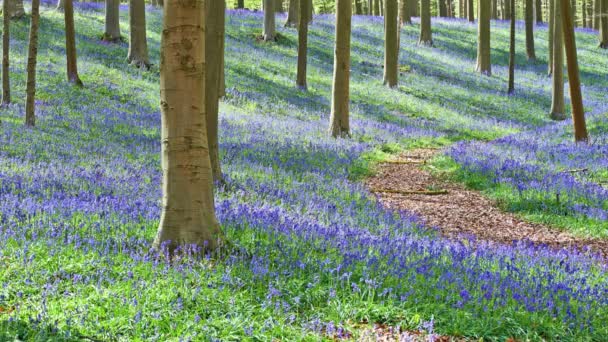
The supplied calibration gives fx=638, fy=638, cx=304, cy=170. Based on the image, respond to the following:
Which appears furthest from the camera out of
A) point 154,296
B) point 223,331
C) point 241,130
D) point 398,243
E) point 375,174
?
point 241,130

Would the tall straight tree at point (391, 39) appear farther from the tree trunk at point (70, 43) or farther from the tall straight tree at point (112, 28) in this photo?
the tree trunk at point (70, 43)

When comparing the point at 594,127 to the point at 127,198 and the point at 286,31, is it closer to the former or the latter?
the point at 127,198

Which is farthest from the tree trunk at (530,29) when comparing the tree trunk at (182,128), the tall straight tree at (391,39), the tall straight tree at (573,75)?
the tree trunk at (182,128)

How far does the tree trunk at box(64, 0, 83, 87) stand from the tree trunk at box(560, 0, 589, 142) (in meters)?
14.2

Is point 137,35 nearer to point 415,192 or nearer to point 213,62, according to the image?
point 415,192

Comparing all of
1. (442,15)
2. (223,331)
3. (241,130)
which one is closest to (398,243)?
(223,331)

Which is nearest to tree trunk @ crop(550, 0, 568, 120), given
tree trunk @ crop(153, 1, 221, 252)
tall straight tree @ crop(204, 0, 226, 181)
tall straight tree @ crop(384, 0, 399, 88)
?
tall straight tree @ crop(384, 0, 399, 88)

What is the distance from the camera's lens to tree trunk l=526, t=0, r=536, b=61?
1428 inches

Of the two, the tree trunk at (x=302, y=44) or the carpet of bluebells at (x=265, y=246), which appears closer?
the carpet of bluebells at (x=265, y=246)

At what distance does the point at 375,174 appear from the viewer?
575 inches

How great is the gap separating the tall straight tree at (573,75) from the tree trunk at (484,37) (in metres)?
16.4

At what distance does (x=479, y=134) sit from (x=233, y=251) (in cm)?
1772

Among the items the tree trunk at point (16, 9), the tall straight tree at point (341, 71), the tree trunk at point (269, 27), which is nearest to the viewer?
the tall straight tree at point (341, 71)

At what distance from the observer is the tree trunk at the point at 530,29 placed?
36.3 m
